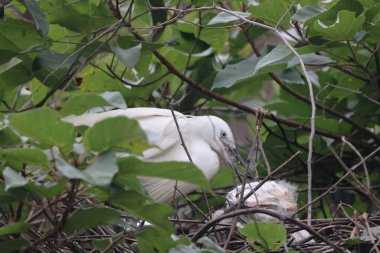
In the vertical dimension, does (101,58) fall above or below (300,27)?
below

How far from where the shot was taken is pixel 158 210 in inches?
64.6

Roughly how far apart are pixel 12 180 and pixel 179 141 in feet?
4.00

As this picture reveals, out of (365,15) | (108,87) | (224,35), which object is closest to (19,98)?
(108,87)

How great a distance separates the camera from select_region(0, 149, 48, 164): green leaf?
4.96 feet

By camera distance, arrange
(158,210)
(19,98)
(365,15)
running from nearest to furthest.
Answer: (158,210) → (365,15) → (19,98)

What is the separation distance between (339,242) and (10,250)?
35.4 inches

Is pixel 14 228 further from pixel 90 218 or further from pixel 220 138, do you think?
pixel 220 138

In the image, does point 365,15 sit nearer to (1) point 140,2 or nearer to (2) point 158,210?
(1) point 140,2

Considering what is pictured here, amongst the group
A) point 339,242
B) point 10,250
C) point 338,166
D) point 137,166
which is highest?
point 137,166

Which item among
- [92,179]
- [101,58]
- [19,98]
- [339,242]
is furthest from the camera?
[101,58]

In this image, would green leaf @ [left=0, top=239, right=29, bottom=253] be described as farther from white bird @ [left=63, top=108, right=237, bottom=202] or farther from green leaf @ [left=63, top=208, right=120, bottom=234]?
white bird @ [left=63, top=108, right=237, bottom=202]

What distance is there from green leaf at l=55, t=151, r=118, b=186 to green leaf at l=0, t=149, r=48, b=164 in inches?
3.2

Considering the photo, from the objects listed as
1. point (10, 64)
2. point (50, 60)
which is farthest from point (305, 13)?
point (10, 64)

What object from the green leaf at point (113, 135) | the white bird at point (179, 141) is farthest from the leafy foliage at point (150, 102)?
the white bird at point (179, 141)
